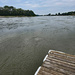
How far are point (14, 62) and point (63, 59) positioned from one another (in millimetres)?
3576

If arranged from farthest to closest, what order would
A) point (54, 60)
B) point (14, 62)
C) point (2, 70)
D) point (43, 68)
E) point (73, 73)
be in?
1. point (14, 62)
2. point (2, 70)
3. point (54, 60)
4. point (43, 68)
5. point (73, 73)

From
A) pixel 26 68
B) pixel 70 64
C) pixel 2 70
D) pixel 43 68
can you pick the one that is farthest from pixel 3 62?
pixel 70 64

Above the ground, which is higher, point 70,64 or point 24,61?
point 70,64

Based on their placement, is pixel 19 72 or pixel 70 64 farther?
pixel 19 72

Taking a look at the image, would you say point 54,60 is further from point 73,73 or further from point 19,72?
point 19,72

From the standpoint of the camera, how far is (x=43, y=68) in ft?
9.74

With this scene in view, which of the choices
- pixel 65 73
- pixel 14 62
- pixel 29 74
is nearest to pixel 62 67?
pixel 65 73

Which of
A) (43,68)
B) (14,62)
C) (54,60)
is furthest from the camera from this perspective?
(14,62)

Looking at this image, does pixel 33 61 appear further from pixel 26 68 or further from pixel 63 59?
pixel 63 59

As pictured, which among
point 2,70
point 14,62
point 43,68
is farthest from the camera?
point 14,62

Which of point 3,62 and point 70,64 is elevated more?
point 70,64

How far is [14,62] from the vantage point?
4.40 meters

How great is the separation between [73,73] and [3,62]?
15.4ft

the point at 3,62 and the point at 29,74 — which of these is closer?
the point at 29,74
